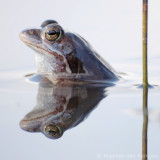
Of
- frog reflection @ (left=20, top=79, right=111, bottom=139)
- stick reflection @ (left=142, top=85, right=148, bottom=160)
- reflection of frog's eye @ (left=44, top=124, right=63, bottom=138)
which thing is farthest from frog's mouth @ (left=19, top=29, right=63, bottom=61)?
reflection of frog's eye @ (left=44, top=124, right=63, bottom=138)

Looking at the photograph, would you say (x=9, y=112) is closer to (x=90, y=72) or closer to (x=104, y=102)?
(x=104, y=102)

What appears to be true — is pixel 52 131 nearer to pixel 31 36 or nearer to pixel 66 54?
pixel 66 54

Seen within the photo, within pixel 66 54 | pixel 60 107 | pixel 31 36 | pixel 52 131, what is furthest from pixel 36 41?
pixel 52 131

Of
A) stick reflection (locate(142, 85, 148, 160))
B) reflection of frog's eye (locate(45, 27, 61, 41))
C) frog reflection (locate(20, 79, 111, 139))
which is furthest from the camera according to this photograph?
reflection of frog's eye (locate(45, 27, 61, 41))

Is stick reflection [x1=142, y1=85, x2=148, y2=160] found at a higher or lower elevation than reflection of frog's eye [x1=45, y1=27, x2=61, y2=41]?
lower

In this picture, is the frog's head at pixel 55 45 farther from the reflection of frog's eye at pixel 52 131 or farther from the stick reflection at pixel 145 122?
the reflection of frog's eye at pixel 52 131

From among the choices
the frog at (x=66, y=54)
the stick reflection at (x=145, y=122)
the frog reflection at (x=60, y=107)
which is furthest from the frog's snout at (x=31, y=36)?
the stick reflection at (x=145, y=122)

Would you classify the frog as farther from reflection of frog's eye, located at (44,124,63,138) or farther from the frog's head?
reflection of frog's eye, located at (44,124,63,138)
